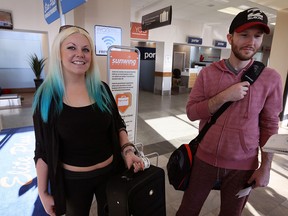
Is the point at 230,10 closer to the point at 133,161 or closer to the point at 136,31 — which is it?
the point at 136,31

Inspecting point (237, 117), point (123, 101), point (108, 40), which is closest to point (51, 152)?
point (237, 117)

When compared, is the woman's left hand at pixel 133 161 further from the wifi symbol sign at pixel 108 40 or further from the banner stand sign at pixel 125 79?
the wifi symbol sign at pixel 108 40

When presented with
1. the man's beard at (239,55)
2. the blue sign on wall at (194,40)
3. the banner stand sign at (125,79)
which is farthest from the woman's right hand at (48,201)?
the blue sign on wall at (194,40)

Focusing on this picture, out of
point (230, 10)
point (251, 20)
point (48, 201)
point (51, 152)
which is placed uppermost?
point (230, 10)

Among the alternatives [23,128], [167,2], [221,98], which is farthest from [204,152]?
[167,2]

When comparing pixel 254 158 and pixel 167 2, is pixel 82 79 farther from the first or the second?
pixel 167 2

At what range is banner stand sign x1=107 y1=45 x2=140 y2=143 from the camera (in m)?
2.34

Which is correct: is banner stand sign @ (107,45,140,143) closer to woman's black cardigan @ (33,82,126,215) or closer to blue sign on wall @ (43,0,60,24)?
blue sign on wall @ (43,0,60,24)

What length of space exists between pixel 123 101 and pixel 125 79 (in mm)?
279

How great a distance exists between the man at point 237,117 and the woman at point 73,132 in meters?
0.44

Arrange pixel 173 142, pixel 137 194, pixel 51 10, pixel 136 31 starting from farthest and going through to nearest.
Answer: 1. pixel 136 31
2. pixel 173 142
3. pixel 51 10
4. pixel 137 194

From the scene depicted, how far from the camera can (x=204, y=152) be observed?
1.17 metres

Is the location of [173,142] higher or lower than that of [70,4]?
lower

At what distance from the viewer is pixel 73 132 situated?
982 mm
